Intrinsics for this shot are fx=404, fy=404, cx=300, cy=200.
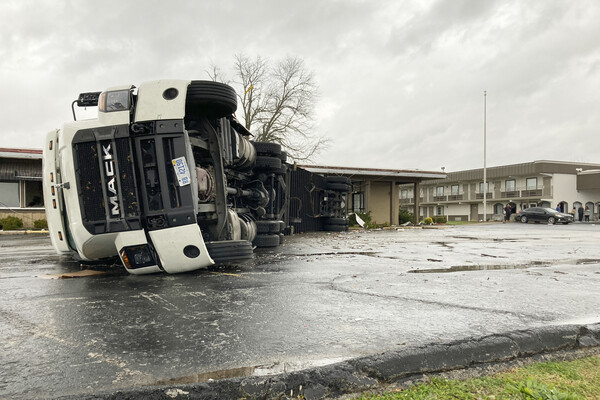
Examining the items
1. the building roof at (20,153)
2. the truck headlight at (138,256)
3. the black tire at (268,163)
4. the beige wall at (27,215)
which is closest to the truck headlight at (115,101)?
the truck headlight at (138,256)

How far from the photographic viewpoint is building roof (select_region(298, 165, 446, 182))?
25344 mm

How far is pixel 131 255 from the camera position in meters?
4.40

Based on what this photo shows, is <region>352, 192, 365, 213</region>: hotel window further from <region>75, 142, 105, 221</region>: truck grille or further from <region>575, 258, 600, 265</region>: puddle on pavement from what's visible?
<region>75, 142, 105, 221</region>: truck grille

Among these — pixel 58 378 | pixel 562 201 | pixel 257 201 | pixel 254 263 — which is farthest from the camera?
pixel 562 201

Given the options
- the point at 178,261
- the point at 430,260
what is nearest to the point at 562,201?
the point at 430,260

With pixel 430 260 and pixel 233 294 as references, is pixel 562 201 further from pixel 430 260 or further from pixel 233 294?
pixel 233 294

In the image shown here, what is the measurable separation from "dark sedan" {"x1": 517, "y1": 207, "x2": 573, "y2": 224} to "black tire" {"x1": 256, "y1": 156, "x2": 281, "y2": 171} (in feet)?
103

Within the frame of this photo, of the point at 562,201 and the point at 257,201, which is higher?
the point at 257,201

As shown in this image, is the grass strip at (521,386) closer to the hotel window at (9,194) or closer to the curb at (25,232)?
the curb at (25,232)

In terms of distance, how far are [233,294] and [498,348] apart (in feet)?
7.13

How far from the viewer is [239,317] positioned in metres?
2.79

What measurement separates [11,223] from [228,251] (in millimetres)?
20455

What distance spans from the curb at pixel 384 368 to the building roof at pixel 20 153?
2490cm

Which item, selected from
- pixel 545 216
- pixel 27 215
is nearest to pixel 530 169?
pixel 545 216
